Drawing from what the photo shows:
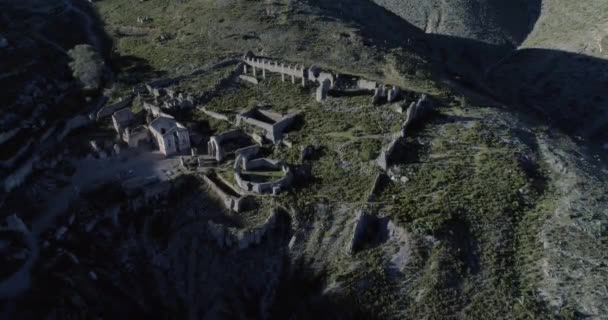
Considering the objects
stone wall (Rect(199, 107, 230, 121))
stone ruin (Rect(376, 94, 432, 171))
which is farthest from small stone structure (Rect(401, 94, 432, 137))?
stone wall (Rect(199, 107, 230, 121))

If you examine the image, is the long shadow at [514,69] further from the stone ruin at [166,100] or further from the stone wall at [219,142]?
the stone wall at [219,142]

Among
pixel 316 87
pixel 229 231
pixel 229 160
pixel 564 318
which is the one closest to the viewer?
pixel 564 318

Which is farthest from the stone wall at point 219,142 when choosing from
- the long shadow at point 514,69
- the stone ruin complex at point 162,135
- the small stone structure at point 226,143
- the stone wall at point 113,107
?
the long shadow at point 514,69

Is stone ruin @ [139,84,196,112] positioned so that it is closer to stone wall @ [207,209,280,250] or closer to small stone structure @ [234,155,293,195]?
small stone structure @ [234,155,293,195]

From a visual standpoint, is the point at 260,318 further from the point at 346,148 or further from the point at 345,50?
the point at 345,50

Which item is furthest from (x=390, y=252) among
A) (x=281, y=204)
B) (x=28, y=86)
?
(x=28, y=86)

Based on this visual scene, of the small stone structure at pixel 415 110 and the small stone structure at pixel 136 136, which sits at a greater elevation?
the small stone structure at pixel 415 110
